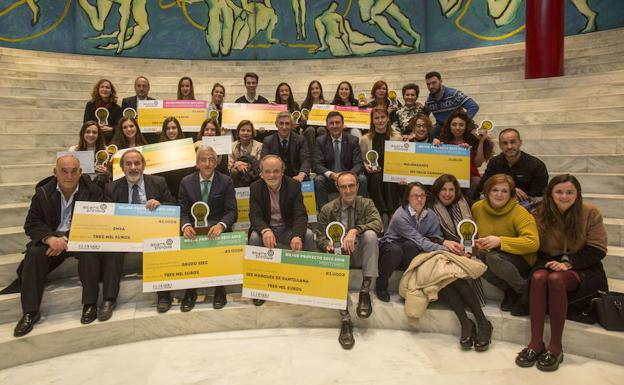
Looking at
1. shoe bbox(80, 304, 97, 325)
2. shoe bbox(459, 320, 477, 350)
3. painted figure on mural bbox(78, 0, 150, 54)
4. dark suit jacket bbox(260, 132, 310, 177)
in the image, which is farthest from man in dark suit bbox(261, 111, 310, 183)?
painted figure on mural bbox(78, 0, 150, 54)

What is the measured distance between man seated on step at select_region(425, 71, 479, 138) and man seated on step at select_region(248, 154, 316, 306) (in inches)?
84.7

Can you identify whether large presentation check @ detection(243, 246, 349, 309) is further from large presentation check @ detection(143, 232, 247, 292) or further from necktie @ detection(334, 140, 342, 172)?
necktie @ detection(334, 140, 342, 172)

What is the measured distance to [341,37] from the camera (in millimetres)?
10180

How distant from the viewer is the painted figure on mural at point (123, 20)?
927cm

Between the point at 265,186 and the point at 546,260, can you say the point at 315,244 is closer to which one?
the point at 265,186

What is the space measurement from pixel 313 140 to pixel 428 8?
23.0 ft

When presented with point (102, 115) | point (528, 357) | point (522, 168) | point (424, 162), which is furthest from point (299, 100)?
point (528, 357)

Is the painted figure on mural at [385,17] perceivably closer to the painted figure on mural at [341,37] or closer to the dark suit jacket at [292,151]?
the painted figure on mural at [341,37]

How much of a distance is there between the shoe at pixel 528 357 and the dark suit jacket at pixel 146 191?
294 cm

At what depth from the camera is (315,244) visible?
3.68 meters

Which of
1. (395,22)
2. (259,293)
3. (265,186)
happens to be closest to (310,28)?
(395,22)

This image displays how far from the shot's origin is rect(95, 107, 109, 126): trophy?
4.80 metres

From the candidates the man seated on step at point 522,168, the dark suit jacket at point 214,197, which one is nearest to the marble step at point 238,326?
the dark suit jacket at point 214,197

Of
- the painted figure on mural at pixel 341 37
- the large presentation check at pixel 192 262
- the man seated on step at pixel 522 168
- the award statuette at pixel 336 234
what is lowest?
the large presentation check at pixel 192 262
